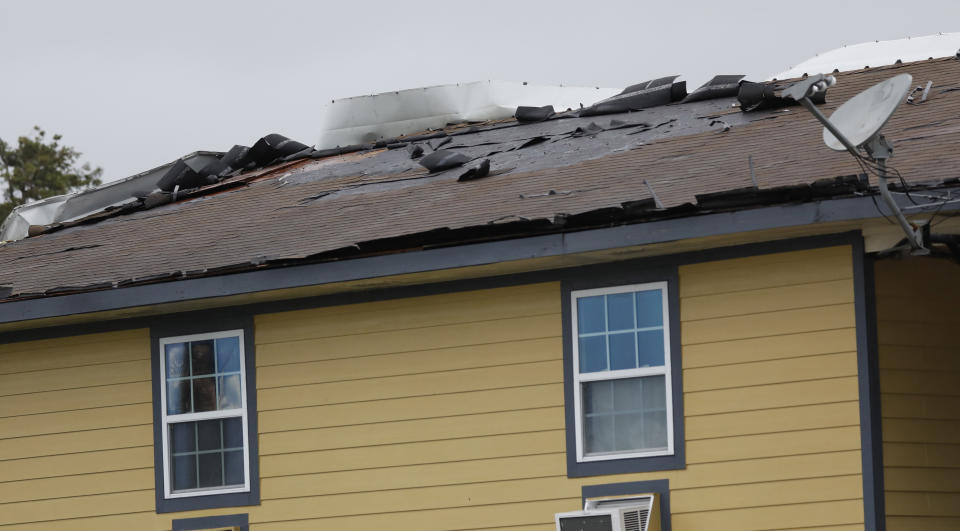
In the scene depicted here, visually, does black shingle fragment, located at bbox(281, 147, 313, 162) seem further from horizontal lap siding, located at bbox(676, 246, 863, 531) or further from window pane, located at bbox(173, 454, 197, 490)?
horizontal lap siding, located at bbox(676, 246, 863, 531)

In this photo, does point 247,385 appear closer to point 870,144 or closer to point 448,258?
point 448,258

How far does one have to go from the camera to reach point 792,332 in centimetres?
1065

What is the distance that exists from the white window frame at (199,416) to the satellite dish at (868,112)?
5416 mm

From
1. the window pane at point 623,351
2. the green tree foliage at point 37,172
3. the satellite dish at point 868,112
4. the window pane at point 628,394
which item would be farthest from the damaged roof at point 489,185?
the green tree foliage at point 37,172

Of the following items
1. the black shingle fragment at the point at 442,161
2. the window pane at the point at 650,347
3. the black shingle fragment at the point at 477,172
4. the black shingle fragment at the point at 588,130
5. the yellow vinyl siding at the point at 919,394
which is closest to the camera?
the yellow vinyl siding at the point at 919,394

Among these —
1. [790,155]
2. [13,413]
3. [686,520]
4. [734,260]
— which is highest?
[790,155]

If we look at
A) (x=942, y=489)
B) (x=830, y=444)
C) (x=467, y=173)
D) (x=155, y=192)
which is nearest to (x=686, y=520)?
(x=830, y=444)

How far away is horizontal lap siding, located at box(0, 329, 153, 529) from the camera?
12688 millimetres

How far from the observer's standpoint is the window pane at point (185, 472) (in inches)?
494

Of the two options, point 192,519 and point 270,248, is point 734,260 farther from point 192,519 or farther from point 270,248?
point 192,519

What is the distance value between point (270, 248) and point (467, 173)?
2047 mm

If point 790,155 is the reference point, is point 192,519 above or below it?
below

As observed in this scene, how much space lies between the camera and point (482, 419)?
37.8ft

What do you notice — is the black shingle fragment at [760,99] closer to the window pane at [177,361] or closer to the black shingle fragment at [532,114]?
the black shingle fragment at [532,114]
